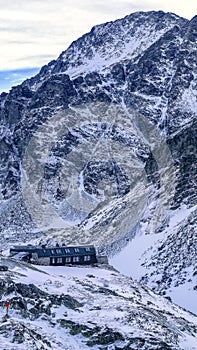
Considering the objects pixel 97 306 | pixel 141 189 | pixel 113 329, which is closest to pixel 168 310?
pixel 97 306

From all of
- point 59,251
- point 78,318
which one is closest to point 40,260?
point 59,251

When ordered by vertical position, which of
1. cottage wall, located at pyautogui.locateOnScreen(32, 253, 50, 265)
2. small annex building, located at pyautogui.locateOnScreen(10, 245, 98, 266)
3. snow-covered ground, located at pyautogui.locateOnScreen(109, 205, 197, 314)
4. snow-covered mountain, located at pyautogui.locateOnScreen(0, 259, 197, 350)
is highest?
snow-covered ground, located at pyautogui.locateOnScreen(109, 205, 197, 314)

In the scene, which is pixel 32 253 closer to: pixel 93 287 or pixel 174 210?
pixel 93 287

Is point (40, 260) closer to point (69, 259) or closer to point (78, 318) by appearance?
point (69, 259)

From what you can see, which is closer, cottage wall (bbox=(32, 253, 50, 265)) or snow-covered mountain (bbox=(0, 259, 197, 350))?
snow-covered mountain (bbox=(0, 259, 197, 350))

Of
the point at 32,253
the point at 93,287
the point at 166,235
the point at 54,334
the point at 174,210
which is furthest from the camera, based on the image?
the point at 174,210

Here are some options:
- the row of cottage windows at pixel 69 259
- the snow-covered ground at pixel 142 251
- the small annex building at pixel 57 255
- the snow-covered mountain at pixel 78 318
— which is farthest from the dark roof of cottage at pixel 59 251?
the snow-covered mountain at pixel 78 318

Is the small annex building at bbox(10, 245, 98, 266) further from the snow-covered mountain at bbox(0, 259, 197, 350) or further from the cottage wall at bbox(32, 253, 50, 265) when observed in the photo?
the snow-covered mountain at bbox(0, 259, 197, 350)

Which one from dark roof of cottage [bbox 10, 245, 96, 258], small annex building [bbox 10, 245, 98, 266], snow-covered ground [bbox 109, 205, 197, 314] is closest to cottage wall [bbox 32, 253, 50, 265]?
small annex building [bbox 10, 245, 98, 266]

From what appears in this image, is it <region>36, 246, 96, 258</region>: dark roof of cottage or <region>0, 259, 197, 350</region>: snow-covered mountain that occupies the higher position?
<region>36, 246, 96, 258</region>: dark roof of cottage
